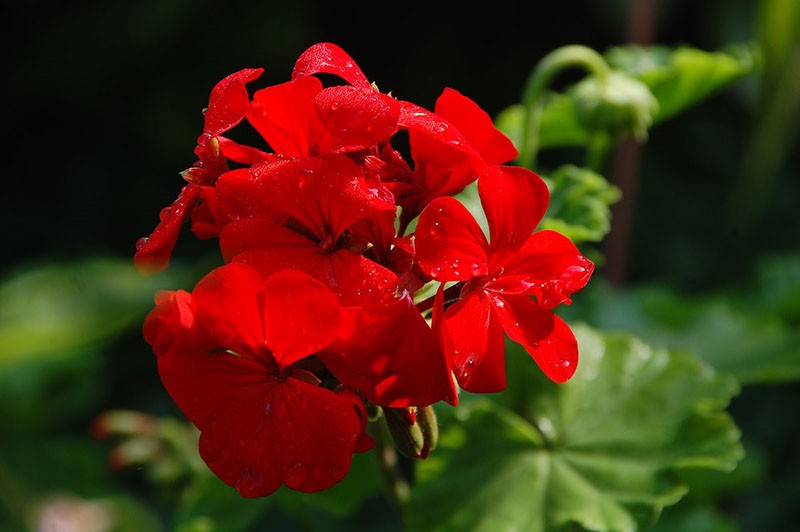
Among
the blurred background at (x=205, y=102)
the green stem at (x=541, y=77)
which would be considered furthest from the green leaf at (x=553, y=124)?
the blurred background at (x=205, y=102)

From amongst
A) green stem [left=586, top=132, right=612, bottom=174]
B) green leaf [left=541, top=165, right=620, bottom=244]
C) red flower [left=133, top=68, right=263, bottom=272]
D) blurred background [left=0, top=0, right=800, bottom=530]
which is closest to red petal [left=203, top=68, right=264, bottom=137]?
red flower [left=133, top=68, right=263, bottom=272]

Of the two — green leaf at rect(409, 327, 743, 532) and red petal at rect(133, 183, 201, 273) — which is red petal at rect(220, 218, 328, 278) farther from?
green leaf at rect(409, 327, 743, 532)

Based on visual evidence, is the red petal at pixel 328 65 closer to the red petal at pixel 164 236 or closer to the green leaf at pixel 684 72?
the red petal at pixel 164 236

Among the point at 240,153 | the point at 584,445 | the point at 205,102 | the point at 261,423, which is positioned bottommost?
the point at 205,102

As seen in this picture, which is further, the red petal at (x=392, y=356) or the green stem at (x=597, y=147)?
the green stem at (x=597, y=147)

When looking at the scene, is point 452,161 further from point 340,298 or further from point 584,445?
point 584,445

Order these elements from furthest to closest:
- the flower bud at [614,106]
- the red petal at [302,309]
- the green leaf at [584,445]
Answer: the flower bud at [614,106] → the green leaf at [584,445] → the red petal at [302,309]

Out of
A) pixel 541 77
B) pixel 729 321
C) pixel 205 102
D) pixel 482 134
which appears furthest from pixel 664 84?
pixel 205 102

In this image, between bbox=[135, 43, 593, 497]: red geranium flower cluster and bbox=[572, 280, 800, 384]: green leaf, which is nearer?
bbox=[135, 43, 593, 497]: red geranium flower cluster
